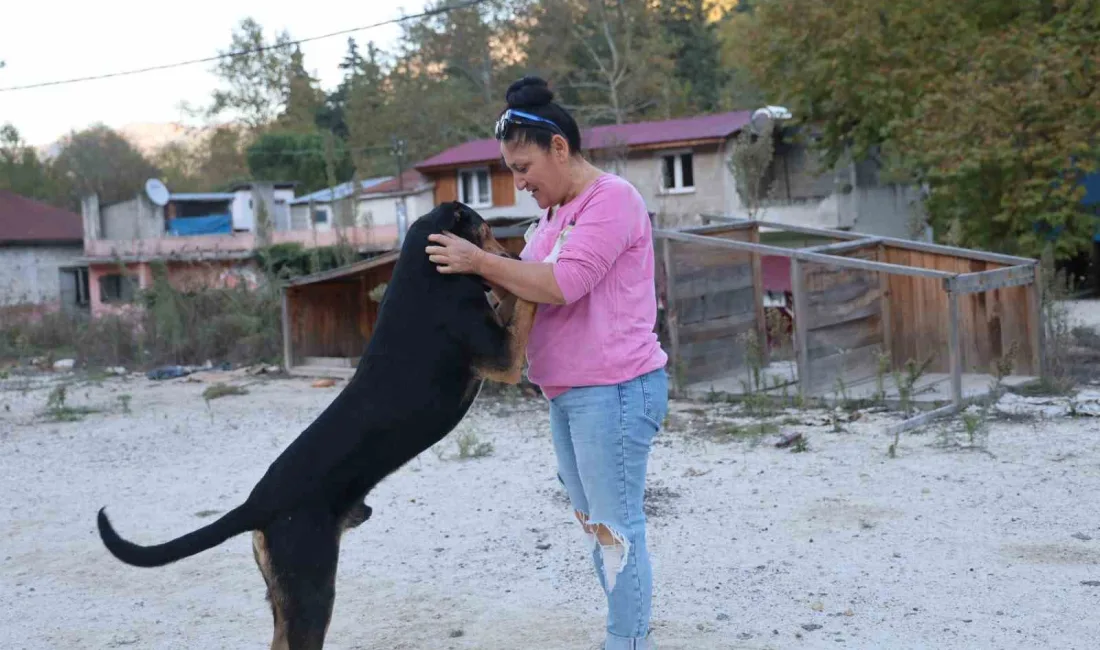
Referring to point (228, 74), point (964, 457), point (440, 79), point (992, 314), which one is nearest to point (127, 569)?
point (964, 457)

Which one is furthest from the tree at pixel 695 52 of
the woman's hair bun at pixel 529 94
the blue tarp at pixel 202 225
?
the woman's hair bun at pixel 529 94

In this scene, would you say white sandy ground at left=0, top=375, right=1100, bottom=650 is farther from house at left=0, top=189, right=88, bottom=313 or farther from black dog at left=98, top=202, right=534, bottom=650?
house at left=0, top=189, right=88, bottom=313

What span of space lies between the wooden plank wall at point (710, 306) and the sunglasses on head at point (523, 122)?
7607 millimetres

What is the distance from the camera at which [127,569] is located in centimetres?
611

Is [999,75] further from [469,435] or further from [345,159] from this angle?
[345,159]

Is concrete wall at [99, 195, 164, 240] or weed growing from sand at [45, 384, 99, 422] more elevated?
concrete wall at [99, 195, 164, 240]

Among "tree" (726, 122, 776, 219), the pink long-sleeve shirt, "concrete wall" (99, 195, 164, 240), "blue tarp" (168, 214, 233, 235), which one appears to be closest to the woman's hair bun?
the pink long-sleeve shirt

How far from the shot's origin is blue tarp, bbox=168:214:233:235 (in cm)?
4378

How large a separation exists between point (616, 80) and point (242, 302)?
104 ft

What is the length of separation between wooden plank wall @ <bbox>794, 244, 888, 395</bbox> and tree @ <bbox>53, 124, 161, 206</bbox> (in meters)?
50.8

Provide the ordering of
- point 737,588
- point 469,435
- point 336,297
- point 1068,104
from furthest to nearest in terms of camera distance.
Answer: point 1068,104
point 336,297
point 469,435
point 737,588

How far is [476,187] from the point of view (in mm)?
38219

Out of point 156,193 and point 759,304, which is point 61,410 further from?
point 156,193

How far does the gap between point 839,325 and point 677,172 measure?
2389cm
